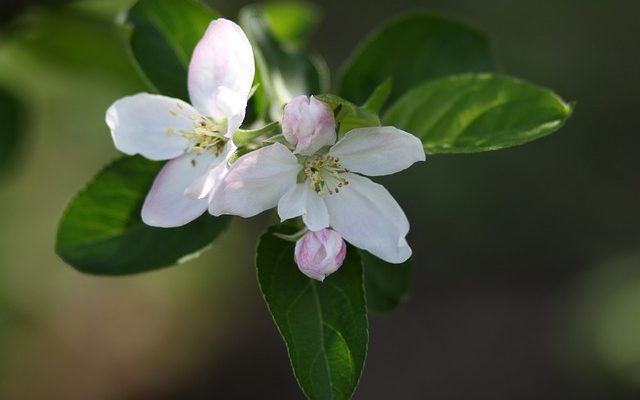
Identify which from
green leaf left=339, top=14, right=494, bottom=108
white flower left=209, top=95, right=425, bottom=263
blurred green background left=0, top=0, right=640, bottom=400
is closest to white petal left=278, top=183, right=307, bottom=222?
white flower left=209, top=95, right=425, bottom=263

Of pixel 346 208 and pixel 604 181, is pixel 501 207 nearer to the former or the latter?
pixel 604 181

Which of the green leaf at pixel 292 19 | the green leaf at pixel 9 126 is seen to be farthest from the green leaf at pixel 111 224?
the green leaf at pixel 9 126

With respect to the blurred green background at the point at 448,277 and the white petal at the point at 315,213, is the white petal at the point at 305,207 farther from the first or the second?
the blurred green background at the point at 448,277

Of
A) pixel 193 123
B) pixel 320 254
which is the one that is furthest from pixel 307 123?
pixel 193 123

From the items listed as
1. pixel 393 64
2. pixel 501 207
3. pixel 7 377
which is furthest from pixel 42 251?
pixel 393 64

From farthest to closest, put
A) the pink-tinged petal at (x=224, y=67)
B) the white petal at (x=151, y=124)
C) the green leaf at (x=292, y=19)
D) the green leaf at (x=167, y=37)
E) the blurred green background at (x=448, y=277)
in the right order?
1. the blurred green background at (x=448, y=277)
2. the green leaf at (x=292, y=19)
3. the green leaf at (x=167, y=37)
4. the white petal at (x=151, y=124)
5. the pink-tinged petal at (x=224, y=67)

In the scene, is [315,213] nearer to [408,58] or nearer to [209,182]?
[209,182]
